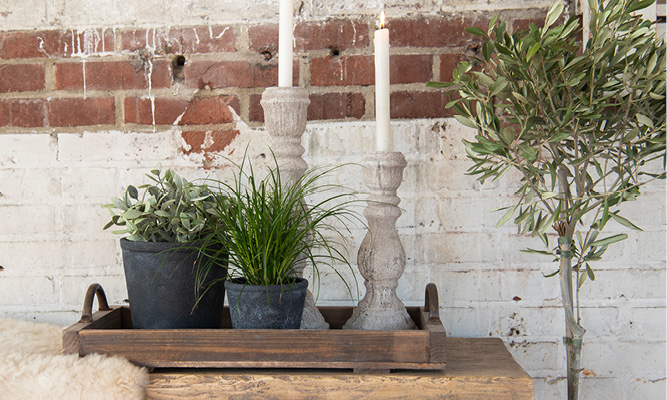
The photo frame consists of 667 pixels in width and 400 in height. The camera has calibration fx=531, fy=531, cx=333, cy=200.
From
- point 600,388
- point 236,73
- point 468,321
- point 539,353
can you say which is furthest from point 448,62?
point 600,388

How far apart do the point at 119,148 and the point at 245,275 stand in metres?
0.55

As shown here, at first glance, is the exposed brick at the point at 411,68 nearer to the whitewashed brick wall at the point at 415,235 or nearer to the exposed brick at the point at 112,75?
the whitewashed brick wall at the point at 415,235

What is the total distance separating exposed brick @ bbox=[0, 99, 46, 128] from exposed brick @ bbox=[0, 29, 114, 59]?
11cm

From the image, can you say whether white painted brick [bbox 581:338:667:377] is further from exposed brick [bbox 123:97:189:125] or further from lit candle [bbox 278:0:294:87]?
exposed brick [bbox 123:97:189:125]

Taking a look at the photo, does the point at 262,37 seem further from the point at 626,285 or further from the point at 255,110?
the point at 626,285

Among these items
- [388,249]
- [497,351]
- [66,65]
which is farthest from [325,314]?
[66,65]

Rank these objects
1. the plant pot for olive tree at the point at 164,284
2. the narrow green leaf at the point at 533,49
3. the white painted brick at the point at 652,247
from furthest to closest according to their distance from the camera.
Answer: the white painted brick at the point at 652,247, the plant pot for olive tree at the point at 164,284, the narrow green leaf at the point at 533,49

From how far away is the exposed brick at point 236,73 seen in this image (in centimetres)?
120

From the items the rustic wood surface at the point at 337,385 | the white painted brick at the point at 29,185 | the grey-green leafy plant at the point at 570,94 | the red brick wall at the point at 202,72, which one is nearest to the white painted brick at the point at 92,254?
the white painted brick at the point at 29,185

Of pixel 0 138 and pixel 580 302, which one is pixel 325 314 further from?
pixel 0 138

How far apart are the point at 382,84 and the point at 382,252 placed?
294mm

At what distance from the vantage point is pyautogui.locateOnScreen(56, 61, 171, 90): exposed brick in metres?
1.21

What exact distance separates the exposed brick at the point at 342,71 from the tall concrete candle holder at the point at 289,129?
10.3 inches

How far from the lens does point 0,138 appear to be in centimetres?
122
